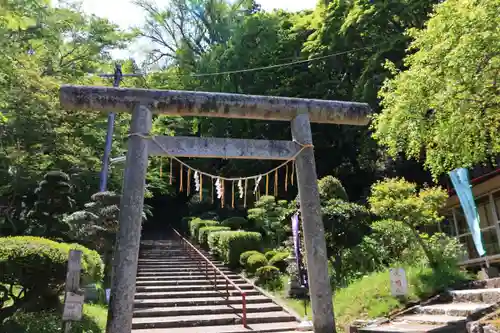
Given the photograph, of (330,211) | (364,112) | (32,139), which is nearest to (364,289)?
(330,211)

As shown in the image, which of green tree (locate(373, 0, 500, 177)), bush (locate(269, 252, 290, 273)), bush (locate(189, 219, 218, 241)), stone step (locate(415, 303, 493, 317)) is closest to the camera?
stone step (locate(415, 303, 493, 317))

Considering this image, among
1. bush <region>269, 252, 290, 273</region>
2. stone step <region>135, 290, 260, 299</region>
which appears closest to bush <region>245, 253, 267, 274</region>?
bush <region>269, 252, 290, 273</region>

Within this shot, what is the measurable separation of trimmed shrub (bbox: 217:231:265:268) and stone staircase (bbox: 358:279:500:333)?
7619 millimetres

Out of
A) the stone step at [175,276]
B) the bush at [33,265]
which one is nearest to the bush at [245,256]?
the stone step at [175,276]

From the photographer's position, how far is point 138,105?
5.67 meters

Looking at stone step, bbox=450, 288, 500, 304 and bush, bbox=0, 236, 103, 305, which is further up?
Answer: bush, bbox=0, 236, 103, 305

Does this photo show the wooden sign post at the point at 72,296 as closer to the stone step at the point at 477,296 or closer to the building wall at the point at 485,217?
the stone step at the point at 477,296

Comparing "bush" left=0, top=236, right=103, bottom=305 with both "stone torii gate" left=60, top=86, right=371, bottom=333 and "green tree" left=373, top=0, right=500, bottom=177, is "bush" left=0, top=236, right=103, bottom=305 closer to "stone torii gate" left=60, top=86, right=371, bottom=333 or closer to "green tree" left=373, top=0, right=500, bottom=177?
"stone torii gate" left=60, top=86, right=371, bottom=333

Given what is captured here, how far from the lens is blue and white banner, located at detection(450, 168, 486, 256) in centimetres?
1146

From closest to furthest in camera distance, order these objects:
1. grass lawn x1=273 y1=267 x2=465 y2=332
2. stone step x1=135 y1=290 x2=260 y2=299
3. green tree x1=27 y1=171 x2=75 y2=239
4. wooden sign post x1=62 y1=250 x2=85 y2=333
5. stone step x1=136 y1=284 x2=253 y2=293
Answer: wooden sign post x1=62 y1=250 x2=85 y2=333, grass lawn x1=273 y1=267 x2=465 y2=332, stone step x1=135 y1=290 x2=260 y2=299, stone step x1=136 y1=284 x2=253 y2=293, green tree x1=27 y1=171 x2=75 y2=239

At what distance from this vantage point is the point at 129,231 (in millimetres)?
5070

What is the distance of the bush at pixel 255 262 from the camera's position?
13.0 metres

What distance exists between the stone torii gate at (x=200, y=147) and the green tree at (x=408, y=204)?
4.30 meters

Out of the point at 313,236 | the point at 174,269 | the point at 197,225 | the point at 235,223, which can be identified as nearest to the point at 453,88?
the point at 313,236
